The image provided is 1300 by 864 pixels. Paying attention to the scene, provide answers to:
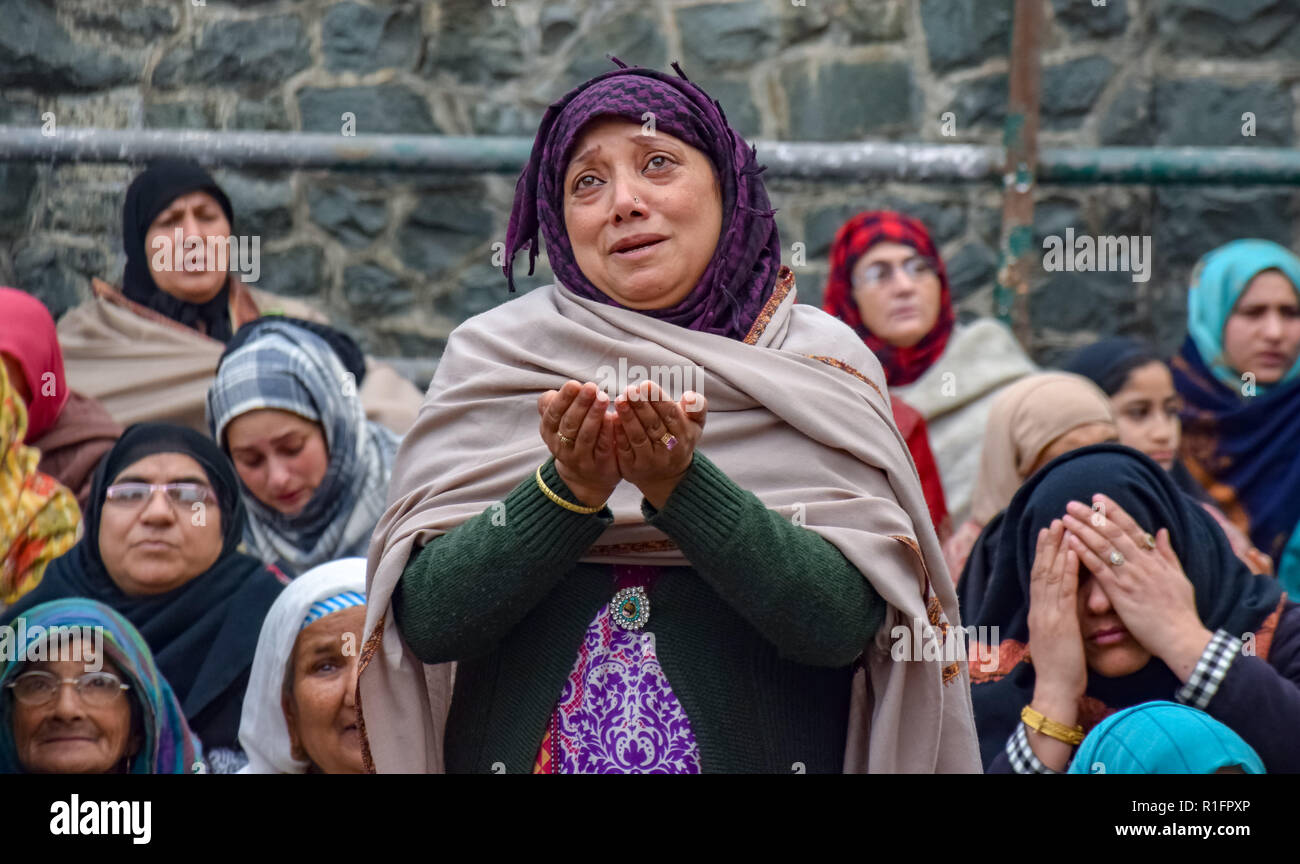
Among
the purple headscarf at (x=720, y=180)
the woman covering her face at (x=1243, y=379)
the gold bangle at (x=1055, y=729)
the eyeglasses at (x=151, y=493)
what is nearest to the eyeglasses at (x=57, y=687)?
the eyeglasses at (x=151, y=493)

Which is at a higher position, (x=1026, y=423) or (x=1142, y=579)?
(x=1026, y=423)

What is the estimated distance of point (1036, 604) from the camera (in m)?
3.51

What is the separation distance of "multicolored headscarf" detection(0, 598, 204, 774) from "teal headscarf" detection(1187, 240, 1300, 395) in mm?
3594

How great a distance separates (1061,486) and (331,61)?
4842mm

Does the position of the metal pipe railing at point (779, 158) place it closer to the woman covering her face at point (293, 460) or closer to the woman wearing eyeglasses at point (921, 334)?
the woman wearing eyeglasses at point (921, 334)

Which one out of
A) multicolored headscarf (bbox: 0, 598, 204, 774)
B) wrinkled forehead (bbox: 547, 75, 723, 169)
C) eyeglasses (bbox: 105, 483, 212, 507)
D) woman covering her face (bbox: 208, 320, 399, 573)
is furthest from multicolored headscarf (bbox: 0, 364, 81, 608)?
wrinkled forehead (bbox: 547, 75, 723, 169)

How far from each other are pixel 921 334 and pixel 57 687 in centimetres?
318

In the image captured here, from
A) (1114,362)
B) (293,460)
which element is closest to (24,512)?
(293,460)

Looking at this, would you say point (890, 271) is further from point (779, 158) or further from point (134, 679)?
point (134, 679)

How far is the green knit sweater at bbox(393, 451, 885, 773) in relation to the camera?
7.36ft

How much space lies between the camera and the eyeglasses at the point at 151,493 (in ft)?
13.5

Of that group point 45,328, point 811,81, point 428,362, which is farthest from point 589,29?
point 45,328

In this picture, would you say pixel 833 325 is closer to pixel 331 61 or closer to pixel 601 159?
pixel 601 159

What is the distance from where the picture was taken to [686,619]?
241 centimetres
